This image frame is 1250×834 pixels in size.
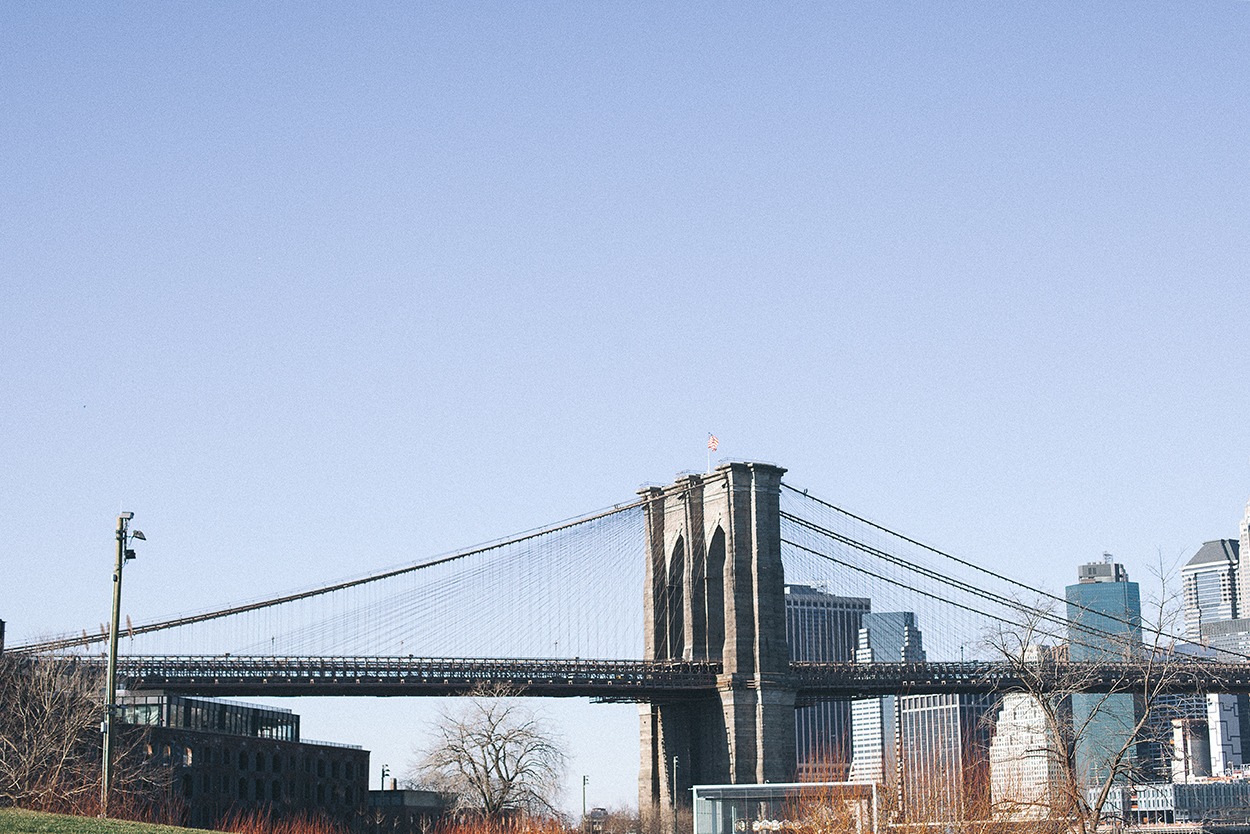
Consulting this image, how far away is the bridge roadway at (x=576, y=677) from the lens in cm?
10188

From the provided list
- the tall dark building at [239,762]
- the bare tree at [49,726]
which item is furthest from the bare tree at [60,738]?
the tall dark building at [239,762]

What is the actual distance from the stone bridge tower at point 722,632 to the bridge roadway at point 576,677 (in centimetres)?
184

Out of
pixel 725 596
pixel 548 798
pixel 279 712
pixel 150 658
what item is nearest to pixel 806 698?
pixel 725 596

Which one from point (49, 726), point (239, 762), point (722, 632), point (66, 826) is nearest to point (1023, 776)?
point (66, 826)

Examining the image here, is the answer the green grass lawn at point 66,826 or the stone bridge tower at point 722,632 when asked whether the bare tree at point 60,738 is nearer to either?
the green grass lawn at point 66,826

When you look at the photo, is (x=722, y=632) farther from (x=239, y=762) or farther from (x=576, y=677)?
(x=239, y=762)

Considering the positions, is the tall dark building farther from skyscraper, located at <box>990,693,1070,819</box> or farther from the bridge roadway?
skyscraper, located at <box>990,693,1070,819</box>

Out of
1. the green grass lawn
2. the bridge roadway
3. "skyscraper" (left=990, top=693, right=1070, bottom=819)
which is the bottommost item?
the green grass lawn

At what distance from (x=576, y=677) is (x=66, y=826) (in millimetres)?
75039

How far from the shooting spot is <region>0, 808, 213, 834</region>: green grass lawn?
1475 inches

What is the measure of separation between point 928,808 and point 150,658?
71852 mm

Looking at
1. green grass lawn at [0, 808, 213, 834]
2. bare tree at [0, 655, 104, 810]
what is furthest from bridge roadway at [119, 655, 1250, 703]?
green grass lawn at [0, 808, 213, 834]

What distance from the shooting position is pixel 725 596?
11694 cm

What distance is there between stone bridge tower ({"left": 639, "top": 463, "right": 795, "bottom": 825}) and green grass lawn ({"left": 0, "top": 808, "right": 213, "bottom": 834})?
7228 cm
